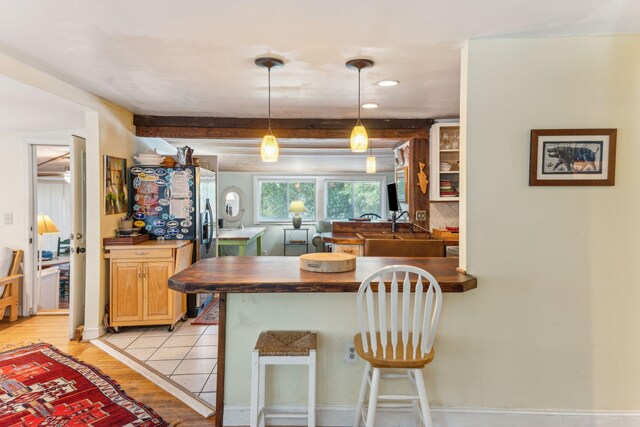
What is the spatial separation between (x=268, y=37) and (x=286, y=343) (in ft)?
5.34

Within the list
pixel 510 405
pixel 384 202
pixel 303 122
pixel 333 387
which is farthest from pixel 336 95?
pixel 384 202

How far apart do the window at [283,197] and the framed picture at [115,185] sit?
387cm

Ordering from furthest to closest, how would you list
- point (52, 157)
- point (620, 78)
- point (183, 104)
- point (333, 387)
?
point (52, 157) → point (183, 104) → point (333, 387) → point (620, 78)

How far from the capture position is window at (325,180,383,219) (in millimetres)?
7492

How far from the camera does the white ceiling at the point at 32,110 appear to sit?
259 cm

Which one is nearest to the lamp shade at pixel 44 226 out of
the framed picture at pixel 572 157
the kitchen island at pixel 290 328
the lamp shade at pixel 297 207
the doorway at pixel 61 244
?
the doorway at pixel 61 244

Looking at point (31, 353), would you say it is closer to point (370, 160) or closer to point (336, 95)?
point (336, 95)

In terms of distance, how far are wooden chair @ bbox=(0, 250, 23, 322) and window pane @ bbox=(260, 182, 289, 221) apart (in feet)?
13.6

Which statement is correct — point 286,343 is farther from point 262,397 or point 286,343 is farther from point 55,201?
point 55,201

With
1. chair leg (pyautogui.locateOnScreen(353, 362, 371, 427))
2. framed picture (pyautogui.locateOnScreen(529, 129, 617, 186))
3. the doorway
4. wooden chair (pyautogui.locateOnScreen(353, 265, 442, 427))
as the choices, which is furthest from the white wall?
framed picture (pyautogui.locateOnScreen(529, 129, 617, 186))

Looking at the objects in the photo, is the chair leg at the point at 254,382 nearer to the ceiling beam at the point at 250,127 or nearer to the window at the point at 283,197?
the ceiling beam at the point at 250,127

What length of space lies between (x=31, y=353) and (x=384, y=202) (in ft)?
19.4

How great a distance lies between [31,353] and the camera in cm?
298

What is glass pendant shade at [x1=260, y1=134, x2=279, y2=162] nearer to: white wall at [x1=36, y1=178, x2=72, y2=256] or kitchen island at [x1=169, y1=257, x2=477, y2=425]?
kitchen island at [x1=169, y1=257, x2=477, y2=425]
